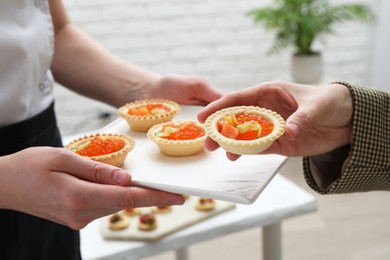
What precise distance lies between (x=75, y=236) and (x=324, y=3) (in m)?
2.67

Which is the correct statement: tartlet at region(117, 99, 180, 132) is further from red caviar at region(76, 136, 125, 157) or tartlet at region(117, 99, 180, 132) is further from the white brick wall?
the white brick wall

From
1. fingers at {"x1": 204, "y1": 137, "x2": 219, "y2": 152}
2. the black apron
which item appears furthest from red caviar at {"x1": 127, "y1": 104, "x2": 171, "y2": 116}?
fingers at {"x1": 204, "y1": 137, "x2": 219, "y2": 152}

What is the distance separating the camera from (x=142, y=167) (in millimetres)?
1112

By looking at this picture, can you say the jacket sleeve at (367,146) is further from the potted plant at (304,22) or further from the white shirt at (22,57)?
the potted plant at (304,22)

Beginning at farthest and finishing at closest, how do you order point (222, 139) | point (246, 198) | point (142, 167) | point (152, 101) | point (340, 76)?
point (340, 76) < point (152, 101) < point (142, 167) < point (222, 139) < point (246, 198)

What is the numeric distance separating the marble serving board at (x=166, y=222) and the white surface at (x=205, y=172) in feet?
1.38

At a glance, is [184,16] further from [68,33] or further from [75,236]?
[75,236]

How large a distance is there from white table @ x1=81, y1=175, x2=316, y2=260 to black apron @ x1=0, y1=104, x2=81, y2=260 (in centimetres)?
18

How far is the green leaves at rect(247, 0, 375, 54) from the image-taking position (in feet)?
10.3

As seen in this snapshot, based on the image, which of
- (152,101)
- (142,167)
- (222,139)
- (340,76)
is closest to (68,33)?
(152,101)

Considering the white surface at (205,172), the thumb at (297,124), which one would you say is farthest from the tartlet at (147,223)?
the thumb at (297,124)

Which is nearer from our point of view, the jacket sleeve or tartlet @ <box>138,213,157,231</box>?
the jacket sleeve

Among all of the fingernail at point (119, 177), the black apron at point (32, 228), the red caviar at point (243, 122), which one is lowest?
the black apron at point (32, 228)

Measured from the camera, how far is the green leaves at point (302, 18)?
3.15m
